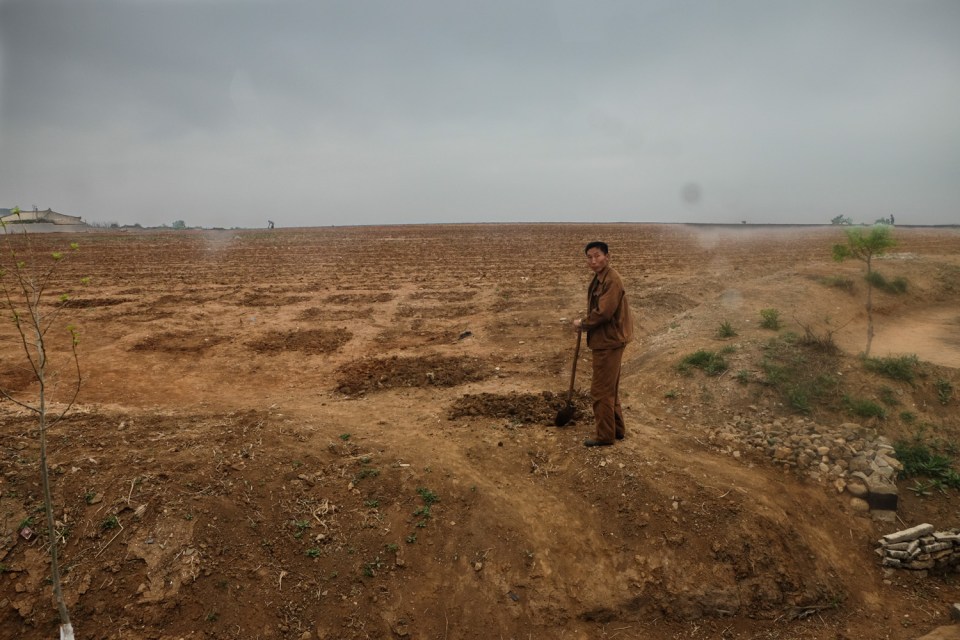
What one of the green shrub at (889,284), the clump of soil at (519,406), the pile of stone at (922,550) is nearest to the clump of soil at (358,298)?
the clump of soil at (519,406)

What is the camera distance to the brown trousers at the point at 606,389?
5.22 meters

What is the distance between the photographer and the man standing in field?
5066 mm

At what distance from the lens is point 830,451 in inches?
215

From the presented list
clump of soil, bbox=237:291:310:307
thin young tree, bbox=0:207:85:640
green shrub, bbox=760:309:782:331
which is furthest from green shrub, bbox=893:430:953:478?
clump of soil, bbox=237:291:310:307

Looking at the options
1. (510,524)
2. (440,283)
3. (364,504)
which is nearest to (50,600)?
(364,504)

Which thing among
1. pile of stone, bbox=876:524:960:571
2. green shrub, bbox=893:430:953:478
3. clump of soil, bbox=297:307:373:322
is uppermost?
clump of soil, bbox=297:307:373:322

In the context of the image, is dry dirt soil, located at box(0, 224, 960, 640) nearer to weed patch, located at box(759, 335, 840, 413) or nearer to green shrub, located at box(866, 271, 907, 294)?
weed patch, located at box(759, 335, 840, 413)

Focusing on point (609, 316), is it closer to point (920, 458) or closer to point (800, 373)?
point (800, 373)

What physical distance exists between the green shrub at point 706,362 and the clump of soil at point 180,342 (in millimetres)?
8305

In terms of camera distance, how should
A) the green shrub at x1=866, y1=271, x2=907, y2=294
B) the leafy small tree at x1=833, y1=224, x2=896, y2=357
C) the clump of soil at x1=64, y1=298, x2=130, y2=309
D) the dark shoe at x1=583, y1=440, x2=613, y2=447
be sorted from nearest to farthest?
the dark shoe at x1=583, y1=440, x2=613, y2=447 → the leafy small tree at x1=833, y1=224, x2=896, y2=357 → the green shrub at x1=866, y1=271, x2=907, y2=294 → the clump of soil at x1=64, y1=298, x2=130, y2=309

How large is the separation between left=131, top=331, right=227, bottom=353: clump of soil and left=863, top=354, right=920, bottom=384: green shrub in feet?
34.7

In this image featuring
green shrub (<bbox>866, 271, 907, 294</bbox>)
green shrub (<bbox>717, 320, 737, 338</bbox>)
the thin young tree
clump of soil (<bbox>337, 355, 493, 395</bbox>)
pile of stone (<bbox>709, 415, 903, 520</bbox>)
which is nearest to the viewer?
the thin young tree

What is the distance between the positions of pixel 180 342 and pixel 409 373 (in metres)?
4.92

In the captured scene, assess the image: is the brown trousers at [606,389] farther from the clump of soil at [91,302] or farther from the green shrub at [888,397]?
the clump of soil at [91,302]
